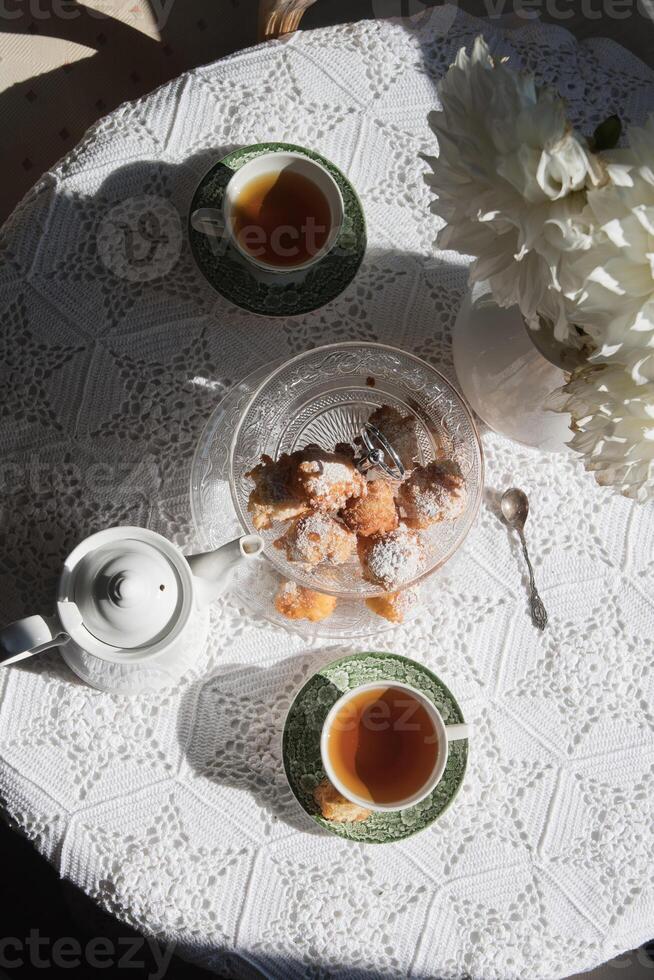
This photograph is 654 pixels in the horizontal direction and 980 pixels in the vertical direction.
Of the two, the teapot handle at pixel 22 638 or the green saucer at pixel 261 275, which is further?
the green saucer at pixel 261 275

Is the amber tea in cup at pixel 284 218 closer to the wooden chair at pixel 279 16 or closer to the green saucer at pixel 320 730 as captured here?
the wooden chair at pixel 279 16

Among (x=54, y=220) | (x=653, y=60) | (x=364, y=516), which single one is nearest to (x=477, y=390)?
(x=364, y=516)

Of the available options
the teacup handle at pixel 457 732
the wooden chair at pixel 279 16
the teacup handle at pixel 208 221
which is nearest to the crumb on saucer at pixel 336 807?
the teacup handle at pixel 457 732

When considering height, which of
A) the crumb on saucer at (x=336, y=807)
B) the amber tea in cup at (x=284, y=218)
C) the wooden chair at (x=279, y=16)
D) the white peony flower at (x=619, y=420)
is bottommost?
the crumb on saucer at (x=336, y=807)

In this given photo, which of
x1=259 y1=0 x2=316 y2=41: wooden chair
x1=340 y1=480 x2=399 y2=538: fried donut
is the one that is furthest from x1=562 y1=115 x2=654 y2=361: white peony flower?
Result: x1=259 y1=0 x2=316 y2=41: wooden chair

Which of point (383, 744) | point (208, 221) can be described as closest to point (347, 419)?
point (208, 221)

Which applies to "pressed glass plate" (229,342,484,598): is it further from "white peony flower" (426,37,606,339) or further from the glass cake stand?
"white peony flower" (426,37,606,339)
